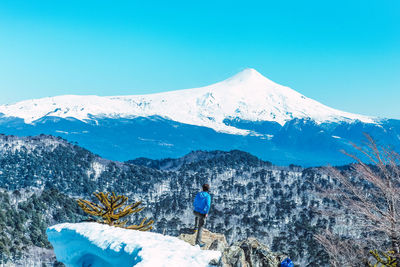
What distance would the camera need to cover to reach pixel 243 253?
1552cm

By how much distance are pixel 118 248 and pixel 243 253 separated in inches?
216

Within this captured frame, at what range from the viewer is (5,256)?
360 ft

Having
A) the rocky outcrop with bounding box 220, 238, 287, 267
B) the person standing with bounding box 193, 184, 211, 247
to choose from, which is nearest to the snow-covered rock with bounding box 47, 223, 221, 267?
the person standing with bounding box 193, 184, 211, 247

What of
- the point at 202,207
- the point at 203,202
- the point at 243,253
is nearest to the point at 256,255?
the point at 243,253

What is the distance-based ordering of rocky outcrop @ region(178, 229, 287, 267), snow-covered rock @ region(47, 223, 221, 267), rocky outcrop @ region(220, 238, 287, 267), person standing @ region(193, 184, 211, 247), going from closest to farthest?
snow-covered rock @ region(47, 223, 221, 267), rocky outcrop @ region(178, 229, 287, 267), rocky outcrop @ region(220, 238, 287, 267), person standing @ region(193, 184, 211, 247)

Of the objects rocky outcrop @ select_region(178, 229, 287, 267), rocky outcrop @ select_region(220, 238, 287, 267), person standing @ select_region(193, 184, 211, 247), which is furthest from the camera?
person standing @ select_region(193, 184, 211, 247)

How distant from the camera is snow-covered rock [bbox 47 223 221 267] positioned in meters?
13.2

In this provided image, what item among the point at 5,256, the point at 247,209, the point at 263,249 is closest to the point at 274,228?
the point at 247,209

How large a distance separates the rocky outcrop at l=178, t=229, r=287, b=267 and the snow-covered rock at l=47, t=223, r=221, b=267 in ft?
3.03

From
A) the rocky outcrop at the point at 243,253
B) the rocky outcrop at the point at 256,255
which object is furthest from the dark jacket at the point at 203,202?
the rocky outcrop at the point at 256,255

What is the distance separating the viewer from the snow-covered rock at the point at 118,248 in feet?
43.4

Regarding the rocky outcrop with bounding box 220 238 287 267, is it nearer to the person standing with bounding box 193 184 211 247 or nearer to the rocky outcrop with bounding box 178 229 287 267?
the rocky outcrop with bounding box 178 229 287 267

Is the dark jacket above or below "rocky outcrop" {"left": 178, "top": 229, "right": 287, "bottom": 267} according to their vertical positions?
above

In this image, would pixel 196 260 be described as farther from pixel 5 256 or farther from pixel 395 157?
pixel 5 256
